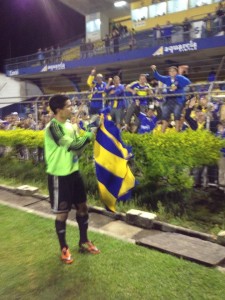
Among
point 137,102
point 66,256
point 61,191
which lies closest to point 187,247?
point 66,256

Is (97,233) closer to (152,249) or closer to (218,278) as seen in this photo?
(152,249)

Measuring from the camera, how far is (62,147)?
370 centimetres

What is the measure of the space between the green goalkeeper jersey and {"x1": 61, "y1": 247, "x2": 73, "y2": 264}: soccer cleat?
0.84 meters

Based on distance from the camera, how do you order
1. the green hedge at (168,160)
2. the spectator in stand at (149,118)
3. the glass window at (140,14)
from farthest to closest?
the glass window at (140,14) → the spectator in stand at (149,118) → the green hedge at (168,160)

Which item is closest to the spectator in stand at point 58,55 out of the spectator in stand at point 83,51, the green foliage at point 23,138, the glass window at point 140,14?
the spectator in stand at point 83,51

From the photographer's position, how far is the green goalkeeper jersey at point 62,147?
11.9ft

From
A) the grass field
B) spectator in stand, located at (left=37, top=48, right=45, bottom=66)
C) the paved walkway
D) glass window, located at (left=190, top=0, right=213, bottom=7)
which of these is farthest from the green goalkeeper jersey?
spectator in stand, located at (left=37, top=48, right=45, bottom=66)

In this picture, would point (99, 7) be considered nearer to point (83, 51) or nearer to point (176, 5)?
point (83, 51)

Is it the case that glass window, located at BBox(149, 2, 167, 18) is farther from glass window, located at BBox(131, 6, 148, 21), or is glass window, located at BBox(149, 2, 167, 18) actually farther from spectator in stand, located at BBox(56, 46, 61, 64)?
spectator in stand, located at BBox(56, 46, 61, 64)

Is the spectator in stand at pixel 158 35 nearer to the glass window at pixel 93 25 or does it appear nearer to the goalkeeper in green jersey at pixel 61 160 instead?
the glass window at pixel 93 25

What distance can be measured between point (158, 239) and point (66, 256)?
3.82 ft

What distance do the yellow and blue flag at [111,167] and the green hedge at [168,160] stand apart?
52 cm

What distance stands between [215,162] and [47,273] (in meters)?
3.13

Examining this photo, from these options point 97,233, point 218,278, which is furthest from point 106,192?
point 218,278
